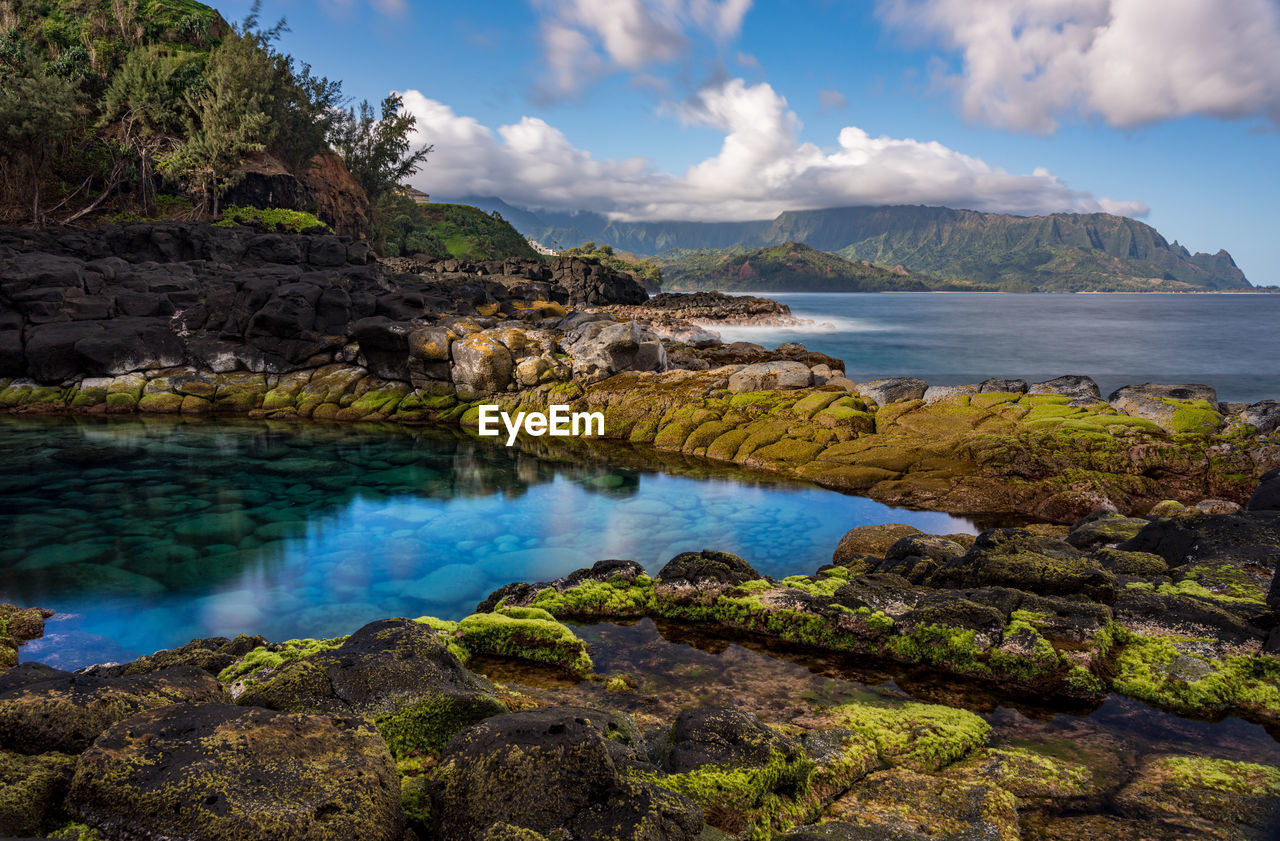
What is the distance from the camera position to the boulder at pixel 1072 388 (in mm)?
22641

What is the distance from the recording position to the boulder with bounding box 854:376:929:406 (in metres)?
23.8

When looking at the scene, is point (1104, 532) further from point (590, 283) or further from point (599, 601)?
point (590, 283)

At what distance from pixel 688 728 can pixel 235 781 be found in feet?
10.2

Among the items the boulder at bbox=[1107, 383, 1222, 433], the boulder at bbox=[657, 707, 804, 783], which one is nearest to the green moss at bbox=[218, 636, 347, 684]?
the boulder at bbox=[657, 707, 804, 783]

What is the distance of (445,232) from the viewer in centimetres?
10544

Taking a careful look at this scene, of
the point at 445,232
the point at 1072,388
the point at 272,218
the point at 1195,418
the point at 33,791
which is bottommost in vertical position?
the point at 33,791

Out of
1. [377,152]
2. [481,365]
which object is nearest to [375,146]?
[377,152]

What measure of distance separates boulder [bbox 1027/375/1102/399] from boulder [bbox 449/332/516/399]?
20.6 metres

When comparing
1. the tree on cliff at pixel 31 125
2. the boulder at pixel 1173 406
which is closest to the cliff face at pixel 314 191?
the tree on cliff at pixel 31 125

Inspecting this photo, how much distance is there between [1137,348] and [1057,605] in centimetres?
7473

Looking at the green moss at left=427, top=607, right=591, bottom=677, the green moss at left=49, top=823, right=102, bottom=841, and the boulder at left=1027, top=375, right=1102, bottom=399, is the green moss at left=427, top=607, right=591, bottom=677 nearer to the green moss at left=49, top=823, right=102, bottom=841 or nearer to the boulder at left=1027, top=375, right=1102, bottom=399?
the green moss at left=49, top=823, right=102, bottom=841

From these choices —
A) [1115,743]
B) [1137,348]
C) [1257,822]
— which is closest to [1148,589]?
[1115,743]

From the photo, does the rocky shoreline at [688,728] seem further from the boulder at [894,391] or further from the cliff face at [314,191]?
the cliff face at [314,191]

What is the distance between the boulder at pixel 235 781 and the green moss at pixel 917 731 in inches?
166
